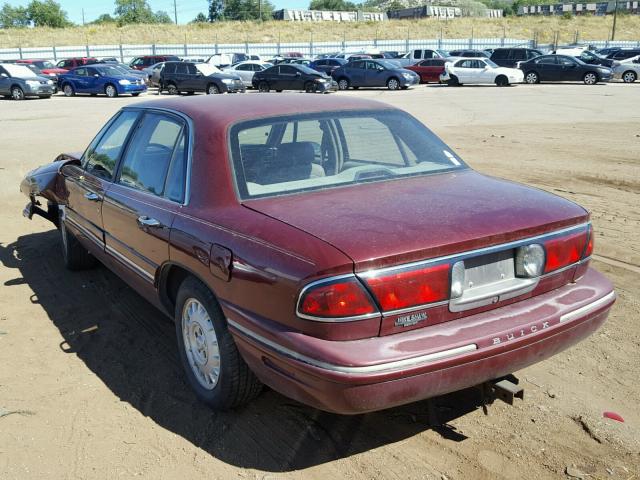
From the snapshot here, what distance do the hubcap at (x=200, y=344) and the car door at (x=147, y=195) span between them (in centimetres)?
38

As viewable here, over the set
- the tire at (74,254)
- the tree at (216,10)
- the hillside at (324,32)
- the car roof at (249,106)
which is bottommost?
the tire at (74,254)

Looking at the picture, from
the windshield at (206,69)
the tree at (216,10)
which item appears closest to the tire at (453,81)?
the windshield at (206,69)

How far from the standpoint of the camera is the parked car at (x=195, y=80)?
28000 mm

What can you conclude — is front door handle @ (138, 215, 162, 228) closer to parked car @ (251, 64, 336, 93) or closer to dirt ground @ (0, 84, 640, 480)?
dirt ground @ (0, 84, 640, 480)

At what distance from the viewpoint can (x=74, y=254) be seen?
592 cm

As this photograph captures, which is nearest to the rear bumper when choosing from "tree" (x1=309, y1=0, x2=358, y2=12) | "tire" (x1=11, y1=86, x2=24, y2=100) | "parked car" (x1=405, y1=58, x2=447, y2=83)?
"tire" (x1=11, y1=86, x2=24, y2=100)

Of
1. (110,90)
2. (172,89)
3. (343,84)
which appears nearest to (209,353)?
(172,89)

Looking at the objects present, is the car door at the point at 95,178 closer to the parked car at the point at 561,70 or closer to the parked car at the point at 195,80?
the parked car at the point at 195,80

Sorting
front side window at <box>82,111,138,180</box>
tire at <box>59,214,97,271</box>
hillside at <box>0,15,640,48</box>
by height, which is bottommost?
tire at <box>59,214,97,271</box>

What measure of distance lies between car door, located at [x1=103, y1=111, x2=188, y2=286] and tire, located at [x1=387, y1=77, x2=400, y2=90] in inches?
1074

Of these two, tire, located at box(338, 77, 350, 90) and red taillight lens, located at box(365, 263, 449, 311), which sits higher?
red taillight lens, located at box(365, 263, 449, 311)

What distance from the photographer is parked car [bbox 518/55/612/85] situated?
101 feet

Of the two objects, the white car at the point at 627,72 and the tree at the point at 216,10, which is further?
the tree at the point at 216,10

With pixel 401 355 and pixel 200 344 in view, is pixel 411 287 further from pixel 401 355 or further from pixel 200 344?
pixel 200 344
